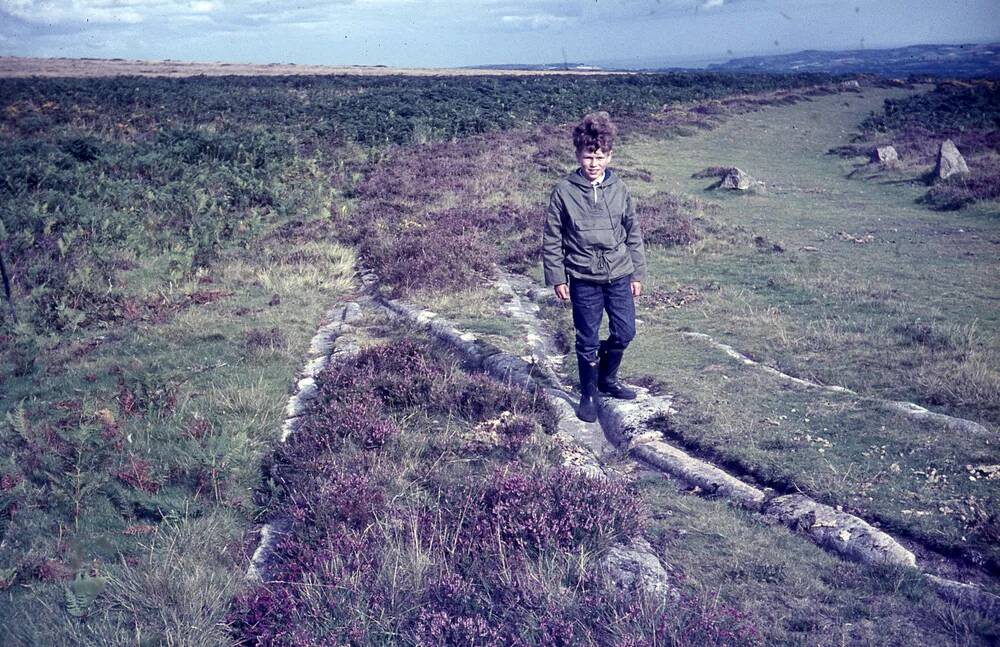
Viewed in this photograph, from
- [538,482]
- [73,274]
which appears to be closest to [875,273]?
[538,482]

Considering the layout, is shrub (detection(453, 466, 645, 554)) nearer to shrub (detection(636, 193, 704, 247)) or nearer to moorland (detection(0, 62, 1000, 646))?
moorland (detection(0, 62, 1000, 646))

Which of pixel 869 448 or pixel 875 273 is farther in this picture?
pixel 875 273

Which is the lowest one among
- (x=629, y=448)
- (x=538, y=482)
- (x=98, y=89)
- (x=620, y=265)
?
(x=629, y=448)

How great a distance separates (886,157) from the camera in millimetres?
22531

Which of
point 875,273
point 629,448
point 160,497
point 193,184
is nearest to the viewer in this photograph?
point 160,497

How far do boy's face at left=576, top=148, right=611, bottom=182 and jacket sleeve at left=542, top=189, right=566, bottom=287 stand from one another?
0.96 feet

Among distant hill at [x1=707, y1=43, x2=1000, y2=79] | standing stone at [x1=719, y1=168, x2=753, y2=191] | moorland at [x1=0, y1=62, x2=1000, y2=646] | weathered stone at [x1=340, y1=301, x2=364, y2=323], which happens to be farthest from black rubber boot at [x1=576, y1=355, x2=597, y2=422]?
distant hill at [x1=707, y1=43, x2=1000, y2=79]

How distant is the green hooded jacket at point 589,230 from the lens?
17.8 ft

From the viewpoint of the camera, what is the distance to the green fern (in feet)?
11.0

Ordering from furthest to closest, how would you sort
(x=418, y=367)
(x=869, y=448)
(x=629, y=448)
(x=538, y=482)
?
1. (x=418, y=367)
2. (x=629, y=448)
3. (x=869, y=448)
4. (x=538, y=482)

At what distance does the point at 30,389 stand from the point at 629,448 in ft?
18.3

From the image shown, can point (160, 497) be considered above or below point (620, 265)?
below

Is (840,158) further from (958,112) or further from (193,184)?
(193,184)

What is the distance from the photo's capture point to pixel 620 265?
5613 millimetres
